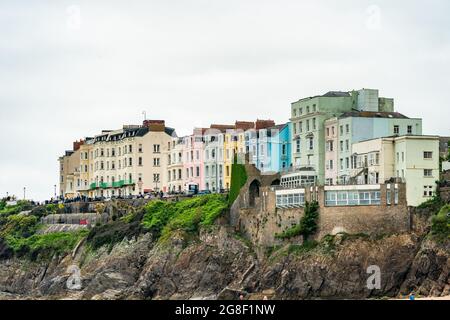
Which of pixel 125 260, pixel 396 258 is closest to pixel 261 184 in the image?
pixel 125 260

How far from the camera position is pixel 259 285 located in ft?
307

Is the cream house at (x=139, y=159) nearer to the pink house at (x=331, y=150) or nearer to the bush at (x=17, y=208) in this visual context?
the bush at (x=17, y=208)

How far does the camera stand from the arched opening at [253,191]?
103438mm

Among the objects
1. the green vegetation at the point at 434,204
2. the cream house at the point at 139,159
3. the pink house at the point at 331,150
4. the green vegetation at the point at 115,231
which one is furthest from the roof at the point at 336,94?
the cream house at the point at 139,159

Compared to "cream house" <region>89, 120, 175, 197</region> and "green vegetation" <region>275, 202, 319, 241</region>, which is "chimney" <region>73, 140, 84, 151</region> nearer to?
"cream house" <region>89, 120, 175, 197</region>

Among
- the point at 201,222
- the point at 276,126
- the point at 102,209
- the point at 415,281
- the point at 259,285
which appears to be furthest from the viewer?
the point at 102,209

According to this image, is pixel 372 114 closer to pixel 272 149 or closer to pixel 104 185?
pixel 272 149

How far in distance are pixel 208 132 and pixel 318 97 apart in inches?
847

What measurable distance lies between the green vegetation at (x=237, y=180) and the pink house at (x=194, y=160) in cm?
1820

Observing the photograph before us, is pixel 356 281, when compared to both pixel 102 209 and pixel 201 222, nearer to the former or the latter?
pixel 201 222

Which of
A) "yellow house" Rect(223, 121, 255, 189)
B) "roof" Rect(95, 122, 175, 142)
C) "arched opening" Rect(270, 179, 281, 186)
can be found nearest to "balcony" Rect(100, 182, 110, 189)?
"roof" Rect(95, 122, 175, 142)

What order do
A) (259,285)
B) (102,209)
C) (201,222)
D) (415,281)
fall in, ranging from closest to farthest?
(415,281)
(259,285)
(201,222)
(102,209)

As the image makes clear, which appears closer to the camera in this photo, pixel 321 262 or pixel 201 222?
pixel 321 262

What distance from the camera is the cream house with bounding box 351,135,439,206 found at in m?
90.5
